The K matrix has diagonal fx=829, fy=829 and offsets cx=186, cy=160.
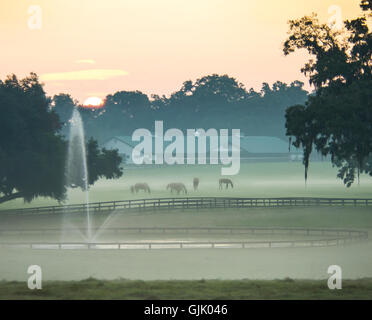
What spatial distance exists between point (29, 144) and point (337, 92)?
2149cm

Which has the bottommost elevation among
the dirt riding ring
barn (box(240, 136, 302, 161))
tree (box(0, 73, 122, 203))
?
barn (box(240, 136, 302, 161))

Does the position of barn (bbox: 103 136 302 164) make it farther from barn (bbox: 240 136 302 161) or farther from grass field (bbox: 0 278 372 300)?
grass field (bbox: 0 278 372 300)

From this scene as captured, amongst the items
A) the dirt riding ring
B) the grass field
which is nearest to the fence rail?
the dirt riding ring

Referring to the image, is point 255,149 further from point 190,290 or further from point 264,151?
point 190,290

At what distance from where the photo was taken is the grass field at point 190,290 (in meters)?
18.9

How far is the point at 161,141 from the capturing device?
6998 inches

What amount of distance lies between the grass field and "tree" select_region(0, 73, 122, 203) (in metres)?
35.6

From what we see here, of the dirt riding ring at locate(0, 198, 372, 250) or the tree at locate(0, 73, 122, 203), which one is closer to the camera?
the dirt riding ring at locate(0, 198, 372, 250)

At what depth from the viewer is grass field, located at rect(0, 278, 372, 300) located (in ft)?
61.9

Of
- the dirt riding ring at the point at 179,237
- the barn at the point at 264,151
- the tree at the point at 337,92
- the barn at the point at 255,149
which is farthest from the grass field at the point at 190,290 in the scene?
the barn at the point at 264,151

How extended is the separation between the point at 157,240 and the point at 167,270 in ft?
42.5

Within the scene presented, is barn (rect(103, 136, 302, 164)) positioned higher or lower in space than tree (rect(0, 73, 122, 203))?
lower
